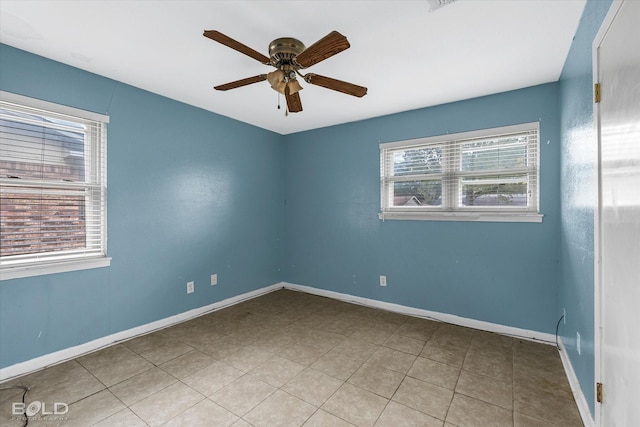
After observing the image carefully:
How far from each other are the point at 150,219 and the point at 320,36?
92.8 inches

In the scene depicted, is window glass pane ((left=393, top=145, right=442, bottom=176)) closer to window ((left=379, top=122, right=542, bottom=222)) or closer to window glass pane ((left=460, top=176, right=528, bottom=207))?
window ((left=379, top=122, right=542, bottom=222))

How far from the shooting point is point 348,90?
202 centimetres

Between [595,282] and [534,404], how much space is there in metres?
0.96

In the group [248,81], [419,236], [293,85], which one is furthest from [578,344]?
[248,81]

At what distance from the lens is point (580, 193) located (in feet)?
5.80

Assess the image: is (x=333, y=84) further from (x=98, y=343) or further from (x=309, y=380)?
(x=98, y=343)

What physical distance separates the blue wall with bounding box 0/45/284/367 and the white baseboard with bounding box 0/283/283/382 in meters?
0.05

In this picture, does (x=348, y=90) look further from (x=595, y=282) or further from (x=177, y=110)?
(x=177, y=110)

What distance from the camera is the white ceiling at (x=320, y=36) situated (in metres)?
1.69

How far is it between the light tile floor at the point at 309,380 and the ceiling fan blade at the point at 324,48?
216 centimetres

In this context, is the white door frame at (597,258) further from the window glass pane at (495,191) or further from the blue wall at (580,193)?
the window glass pane at (495,191)

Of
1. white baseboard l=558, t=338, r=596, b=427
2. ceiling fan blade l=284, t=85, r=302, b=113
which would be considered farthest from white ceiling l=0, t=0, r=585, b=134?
white baseboard l=558, t=338, r=596, b=427

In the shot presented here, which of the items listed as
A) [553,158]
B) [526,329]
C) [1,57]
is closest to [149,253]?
[1,57]

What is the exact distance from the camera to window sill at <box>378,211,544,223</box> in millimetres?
2711
